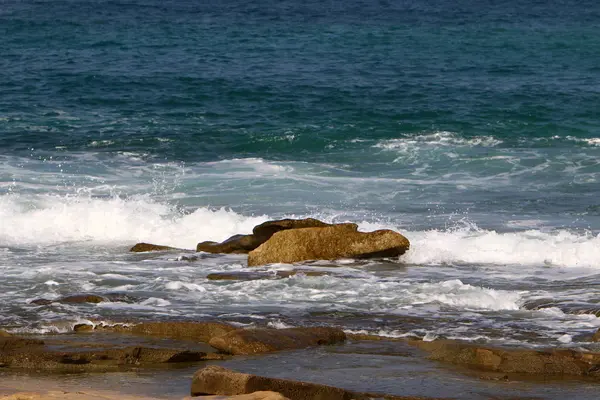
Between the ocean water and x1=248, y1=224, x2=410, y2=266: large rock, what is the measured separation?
0.74 ft

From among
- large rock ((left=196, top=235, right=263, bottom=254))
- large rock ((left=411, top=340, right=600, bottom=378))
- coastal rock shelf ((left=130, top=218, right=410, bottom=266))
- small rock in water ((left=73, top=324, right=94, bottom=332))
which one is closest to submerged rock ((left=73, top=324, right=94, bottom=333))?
small rock in water ((left=73, top=324, right=94, bottom=332))

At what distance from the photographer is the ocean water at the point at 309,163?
40.2 feet

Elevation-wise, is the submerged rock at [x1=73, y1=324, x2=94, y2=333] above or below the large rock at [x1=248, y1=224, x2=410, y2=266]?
below

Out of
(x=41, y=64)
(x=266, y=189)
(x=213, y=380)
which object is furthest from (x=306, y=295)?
(x=41, y=64)

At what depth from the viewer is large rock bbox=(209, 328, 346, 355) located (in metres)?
9.88

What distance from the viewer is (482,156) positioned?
23562mm

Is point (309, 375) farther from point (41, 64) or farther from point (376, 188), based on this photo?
point (41, 64)

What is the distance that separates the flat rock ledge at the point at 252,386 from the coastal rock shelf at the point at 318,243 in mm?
5901

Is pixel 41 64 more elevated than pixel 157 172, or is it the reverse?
pixel 41 64

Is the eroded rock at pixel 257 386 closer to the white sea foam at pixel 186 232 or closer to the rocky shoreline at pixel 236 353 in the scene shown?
the rocky shoreline at pixel 236 353

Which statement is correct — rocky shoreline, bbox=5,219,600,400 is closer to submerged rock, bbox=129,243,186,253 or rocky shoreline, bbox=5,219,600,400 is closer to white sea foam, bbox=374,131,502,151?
submerged rock, bbox=129,243,186,253

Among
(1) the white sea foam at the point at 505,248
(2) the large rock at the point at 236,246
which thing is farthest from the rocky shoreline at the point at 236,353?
(1) the white sea foam at the point at 505,248

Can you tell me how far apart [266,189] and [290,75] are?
515 inches

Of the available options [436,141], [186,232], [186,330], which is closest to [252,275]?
[186,330]
